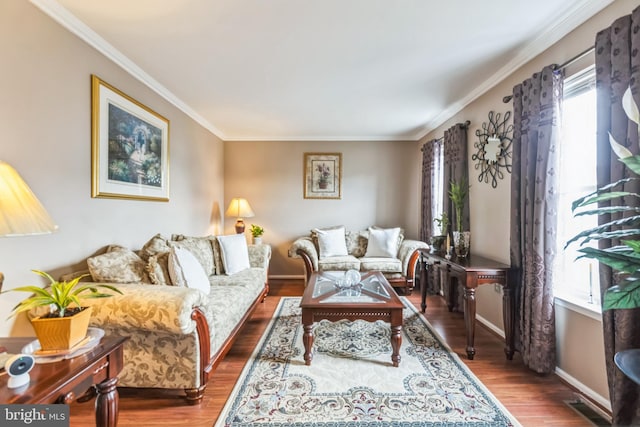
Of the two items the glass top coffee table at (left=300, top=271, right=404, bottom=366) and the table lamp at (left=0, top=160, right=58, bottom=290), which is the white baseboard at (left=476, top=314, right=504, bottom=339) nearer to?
the glass top coffee table at (left=300, top=271, right=404, bottom=366)

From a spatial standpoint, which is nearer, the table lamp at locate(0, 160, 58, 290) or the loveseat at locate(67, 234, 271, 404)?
the table lamp at locate(0, 160, 58, 290)

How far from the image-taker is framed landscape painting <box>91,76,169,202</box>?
7.58 ft

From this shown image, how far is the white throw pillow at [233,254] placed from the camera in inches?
137

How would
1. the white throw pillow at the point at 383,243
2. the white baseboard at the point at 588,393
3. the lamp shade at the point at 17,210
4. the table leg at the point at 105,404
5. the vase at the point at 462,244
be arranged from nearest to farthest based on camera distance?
the lamp shade at the point at 17,210 < the table leg at the point at 105,404 < the white baseboard at the point at 588,393 < the vase at the point at 462,244 < the white throw pillow at the point at 383,243

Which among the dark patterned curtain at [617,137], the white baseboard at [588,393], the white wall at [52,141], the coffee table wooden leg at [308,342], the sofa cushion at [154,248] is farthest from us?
the sofa cushion at [154,248]

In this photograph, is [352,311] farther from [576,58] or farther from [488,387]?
[576,58]

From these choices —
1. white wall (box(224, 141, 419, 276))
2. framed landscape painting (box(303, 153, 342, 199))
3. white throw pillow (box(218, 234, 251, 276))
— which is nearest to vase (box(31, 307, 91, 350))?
white throw pillow (box(218, 234, 251, 276))

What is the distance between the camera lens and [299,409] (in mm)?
1815

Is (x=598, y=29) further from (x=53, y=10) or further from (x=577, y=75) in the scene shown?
(x=53, y=10)

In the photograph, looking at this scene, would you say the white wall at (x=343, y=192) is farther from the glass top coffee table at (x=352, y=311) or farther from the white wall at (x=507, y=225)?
the glass top coffee table at (x=352, y=311)

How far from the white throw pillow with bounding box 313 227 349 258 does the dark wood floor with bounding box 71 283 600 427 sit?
211 centimetres

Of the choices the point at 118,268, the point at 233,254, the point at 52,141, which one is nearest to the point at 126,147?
the point at 52,141

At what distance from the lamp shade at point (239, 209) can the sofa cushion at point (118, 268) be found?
8.17 feet

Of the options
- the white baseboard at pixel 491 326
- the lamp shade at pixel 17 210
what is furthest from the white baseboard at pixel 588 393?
the lamp shade at pixel 17 210
